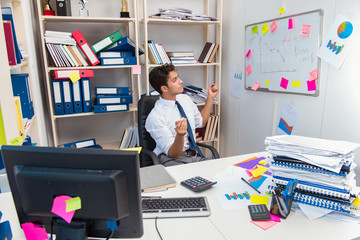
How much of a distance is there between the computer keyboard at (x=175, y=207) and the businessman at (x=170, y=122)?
68 centimetres

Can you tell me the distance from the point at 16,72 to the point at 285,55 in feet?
6.86

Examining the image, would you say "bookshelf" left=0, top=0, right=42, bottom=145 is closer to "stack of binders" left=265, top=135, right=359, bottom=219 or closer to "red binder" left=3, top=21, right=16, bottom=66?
"red binder" left=3, top=21, right=16, bottom=66

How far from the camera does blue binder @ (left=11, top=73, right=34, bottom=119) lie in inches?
67.6

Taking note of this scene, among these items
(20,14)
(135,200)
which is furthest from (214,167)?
(20,14)

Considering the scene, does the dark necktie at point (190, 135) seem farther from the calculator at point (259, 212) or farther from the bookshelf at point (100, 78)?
the calculator at point (259, 212)

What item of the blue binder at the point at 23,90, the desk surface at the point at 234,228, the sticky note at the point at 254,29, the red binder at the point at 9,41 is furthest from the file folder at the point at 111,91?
the desk surface at the point at 234,228

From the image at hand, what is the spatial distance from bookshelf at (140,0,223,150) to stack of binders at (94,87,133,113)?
38 centimetres

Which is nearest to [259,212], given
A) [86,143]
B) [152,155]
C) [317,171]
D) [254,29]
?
[317,171]

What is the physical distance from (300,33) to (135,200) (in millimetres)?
1874

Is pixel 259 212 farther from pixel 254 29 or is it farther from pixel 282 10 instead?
pixel 254 29

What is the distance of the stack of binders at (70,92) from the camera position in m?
2.36

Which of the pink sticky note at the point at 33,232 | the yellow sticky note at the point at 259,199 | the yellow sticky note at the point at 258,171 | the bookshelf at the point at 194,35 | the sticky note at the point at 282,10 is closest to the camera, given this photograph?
the pink sticky note at the point at 33,232

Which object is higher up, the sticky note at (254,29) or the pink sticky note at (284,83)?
the sticky note at (254,29)

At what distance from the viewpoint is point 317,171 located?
1.14 meters
